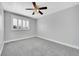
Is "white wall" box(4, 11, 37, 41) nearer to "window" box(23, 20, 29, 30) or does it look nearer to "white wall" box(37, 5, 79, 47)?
"window" box(23, 20, 29, 30)

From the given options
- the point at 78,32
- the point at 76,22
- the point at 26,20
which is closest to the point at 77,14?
the point at 76,22

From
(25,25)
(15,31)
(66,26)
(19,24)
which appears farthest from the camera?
(25,25)

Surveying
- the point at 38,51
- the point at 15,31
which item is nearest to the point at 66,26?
the point at 38,51

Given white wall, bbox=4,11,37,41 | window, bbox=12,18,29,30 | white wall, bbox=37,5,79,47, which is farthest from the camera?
window, bbox=12,18,29,30

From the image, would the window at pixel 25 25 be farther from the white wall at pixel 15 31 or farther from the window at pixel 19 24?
the white wall at pixel 15 31

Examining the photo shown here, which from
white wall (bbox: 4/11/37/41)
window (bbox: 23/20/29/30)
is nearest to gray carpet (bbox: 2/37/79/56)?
white wall (bbox: 4/11/37/41)

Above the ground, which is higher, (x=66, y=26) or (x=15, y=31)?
(x=66, y=26)

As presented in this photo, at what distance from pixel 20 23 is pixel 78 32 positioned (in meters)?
4.77

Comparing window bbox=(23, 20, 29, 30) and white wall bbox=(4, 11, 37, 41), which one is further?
window bbox=(23, 20, 29, 30)

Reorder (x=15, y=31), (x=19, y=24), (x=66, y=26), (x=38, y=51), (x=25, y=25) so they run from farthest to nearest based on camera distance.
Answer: (x=25, y=25) < (x=19, y=24) < (x=15, y=31) < (x=66, y=26) < (x=38, y=51)

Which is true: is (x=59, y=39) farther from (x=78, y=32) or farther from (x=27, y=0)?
(x=27, y=0)

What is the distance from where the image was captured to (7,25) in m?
4.66

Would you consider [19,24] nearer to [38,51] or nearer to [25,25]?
[25,25]

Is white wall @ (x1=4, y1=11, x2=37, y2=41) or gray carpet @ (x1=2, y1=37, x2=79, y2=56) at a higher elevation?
white wall @ (x1=4, y1=11, x2=37, y2=41)
